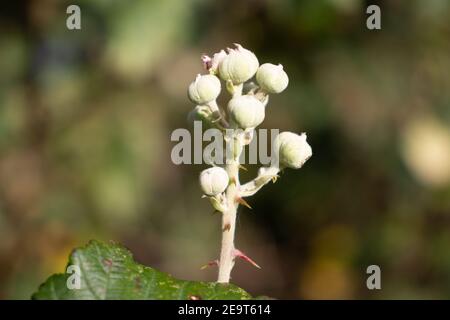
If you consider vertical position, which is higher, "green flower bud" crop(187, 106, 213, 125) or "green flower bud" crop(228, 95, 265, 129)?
"green flower bud" crop(187, 106, 213, 125)

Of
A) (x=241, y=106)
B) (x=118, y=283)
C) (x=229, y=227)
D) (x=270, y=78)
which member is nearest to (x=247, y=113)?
(x=241, y=106)

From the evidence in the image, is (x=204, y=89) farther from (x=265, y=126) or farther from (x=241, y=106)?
(x=265, y=126)

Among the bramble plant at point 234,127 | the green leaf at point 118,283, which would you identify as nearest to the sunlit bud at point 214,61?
the bramble plant at point 234,127

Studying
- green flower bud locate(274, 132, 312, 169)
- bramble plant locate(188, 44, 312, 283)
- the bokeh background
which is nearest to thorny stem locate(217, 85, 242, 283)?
bramble plant locate(188, 44, 312, 283)

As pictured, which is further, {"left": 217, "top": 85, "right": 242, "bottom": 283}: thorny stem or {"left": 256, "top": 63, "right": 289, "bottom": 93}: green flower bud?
{"left": 256, "top": 63, "right": 289, "bottom": 93}: green flower bud

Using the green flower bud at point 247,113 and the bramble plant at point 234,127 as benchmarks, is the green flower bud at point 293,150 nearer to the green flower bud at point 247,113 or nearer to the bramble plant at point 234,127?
the bramble plant at point 234,127

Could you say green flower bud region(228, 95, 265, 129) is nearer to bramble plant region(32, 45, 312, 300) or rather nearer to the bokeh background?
bramble plant region(32, 45, 312, 300)
